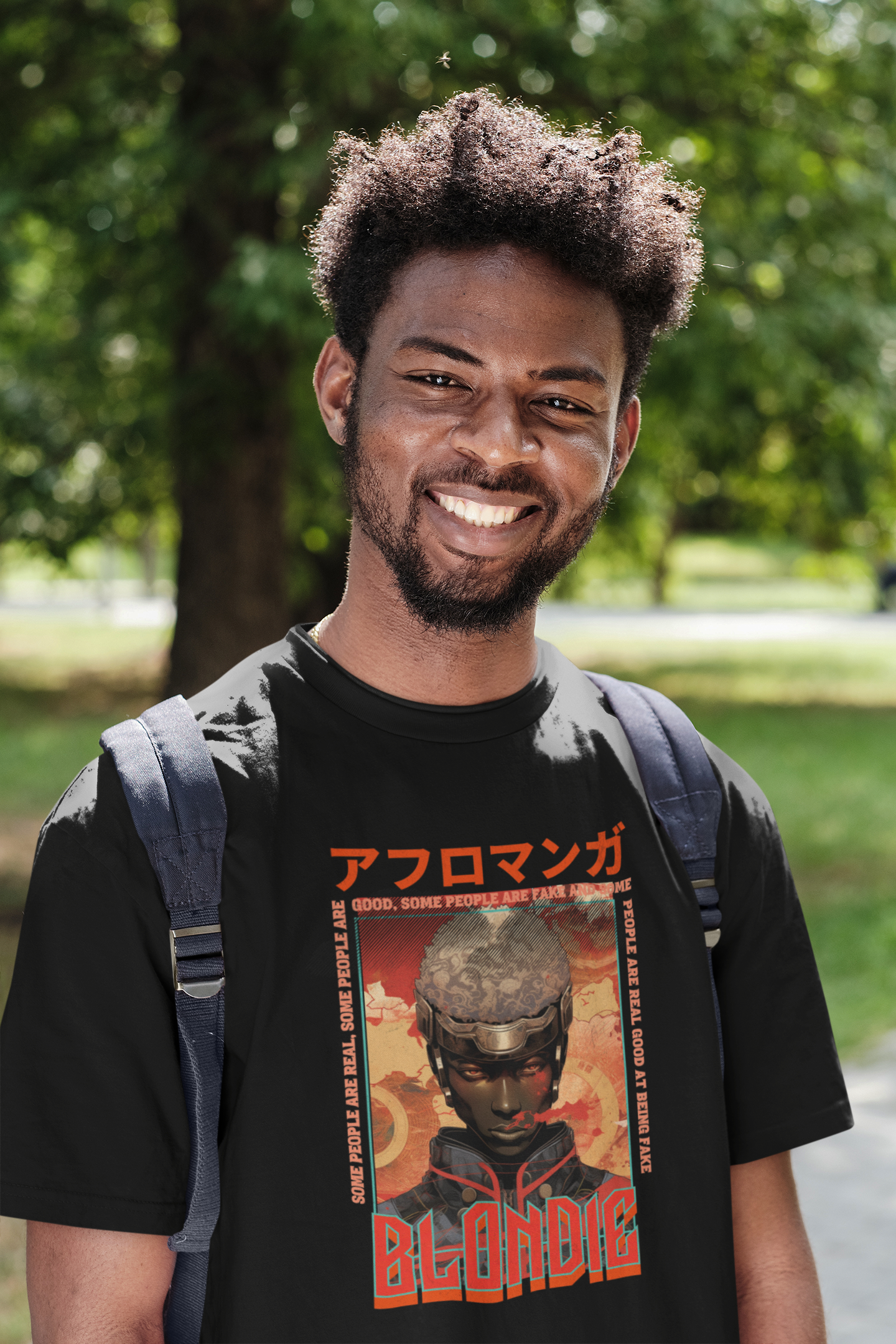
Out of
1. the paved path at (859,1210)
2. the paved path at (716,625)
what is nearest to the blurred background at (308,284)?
the paved path at (859,1210)

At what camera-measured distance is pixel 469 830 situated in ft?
5.14

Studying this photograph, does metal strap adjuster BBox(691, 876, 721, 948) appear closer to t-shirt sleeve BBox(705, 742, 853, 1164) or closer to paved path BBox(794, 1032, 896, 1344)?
t-shirt sleeve BBox(705, 742, 853, 1164)

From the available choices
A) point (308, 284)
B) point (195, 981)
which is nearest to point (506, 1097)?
point (195, 981)

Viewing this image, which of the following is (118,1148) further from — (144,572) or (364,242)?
→ (144,572)

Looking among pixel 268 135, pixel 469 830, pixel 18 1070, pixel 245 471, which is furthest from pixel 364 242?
pixel 245 471

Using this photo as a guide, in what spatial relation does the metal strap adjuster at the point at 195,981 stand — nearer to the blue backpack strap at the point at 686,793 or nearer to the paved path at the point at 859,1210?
the blue backpack strap at the point at 686,793

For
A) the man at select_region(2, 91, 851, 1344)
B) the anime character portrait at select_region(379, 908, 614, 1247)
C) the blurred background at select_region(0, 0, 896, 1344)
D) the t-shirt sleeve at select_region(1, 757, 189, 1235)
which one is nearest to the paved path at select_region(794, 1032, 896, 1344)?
the blurred background at select_region(0, 0, 896, 1344)

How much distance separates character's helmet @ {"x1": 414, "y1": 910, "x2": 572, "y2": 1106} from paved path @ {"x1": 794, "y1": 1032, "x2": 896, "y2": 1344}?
2989 millimetres

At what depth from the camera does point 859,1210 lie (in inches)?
191

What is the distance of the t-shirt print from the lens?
149 centimetres

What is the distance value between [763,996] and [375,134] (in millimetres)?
5919

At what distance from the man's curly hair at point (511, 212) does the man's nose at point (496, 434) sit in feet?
0.62

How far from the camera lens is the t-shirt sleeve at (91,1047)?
4.66 feet

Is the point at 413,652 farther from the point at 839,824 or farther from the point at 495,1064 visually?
the point at 839,824
